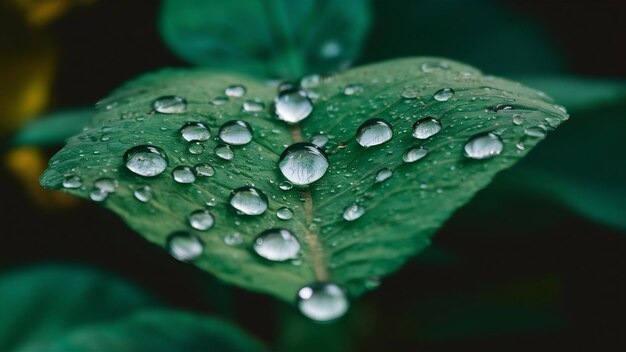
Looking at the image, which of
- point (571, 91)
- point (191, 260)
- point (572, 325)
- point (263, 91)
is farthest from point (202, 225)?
point (572, 325)

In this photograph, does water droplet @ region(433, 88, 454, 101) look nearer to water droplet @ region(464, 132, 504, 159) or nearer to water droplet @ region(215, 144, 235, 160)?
water droplet @ region(464, 132, 504, 159)

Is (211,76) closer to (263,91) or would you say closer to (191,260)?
(263,91)

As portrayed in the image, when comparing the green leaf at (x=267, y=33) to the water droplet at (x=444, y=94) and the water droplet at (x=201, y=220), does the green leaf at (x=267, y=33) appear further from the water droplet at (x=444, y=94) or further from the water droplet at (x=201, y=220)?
the water droplet at (x=201, y=220)

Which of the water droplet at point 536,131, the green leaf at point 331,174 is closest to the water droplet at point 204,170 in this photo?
the green leaf at point 331,174

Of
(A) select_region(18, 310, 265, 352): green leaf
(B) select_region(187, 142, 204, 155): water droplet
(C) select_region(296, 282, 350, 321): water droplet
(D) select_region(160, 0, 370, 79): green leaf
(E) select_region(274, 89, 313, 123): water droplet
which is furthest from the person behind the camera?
(D) select_region(160, 0, 370, 79): green leaf

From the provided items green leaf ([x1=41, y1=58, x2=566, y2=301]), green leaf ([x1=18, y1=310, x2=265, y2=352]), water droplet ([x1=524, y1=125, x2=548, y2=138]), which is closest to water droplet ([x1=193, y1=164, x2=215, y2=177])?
green leaf ([x1=41, y1=58, x2=566, y2=301])

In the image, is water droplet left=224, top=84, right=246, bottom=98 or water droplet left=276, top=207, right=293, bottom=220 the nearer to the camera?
water droplet left=276, top=207, right=293, bottom=220

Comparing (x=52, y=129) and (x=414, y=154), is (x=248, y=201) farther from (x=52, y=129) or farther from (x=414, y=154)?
(x=52, y=129)
